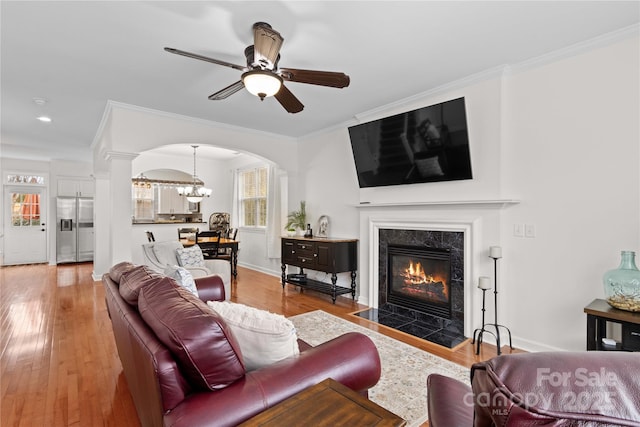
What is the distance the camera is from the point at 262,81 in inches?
86.5

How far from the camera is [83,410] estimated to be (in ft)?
6.59

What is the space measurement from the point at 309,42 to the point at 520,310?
3.08 m

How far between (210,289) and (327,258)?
188cm

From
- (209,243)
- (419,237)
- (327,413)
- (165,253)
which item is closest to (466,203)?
(419,237)

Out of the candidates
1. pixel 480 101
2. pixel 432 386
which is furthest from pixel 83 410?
pixel 480 101

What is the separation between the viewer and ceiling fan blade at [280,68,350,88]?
7.73 feet

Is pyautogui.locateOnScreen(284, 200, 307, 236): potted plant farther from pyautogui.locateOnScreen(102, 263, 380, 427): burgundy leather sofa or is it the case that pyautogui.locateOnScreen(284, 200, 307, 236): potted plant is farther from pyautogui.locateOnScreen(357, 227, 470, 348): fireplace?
pyautogui.locateOnScreen(102, 263, 380, 427): burgundy leather sofa

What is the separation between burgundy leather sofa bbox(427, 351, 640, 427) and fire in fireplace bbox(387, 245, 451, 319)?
310cm

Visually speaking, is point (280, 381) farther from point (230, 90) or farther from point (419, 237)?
point (419, 237)

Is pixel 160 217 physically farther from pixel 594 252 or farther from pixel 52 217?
pixel 594 252

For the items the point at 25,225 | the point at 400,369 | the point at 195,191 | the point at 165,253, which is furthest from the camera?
the point at 25,225

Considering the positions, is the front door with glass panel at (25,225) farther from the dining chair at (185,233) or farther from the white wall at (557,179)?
the white wall at (557,179)

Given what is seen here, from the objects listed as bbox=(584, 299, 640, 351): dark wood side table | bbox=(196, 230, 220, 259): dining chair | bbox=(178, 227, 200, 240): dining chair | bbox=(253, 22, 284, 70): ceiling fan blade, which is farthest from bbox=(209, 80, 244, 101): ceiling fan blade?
bbox=(178, 227, 200, 240): dining chair

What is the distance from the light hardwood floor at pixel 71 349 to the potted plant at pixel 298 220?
103 centimetres
